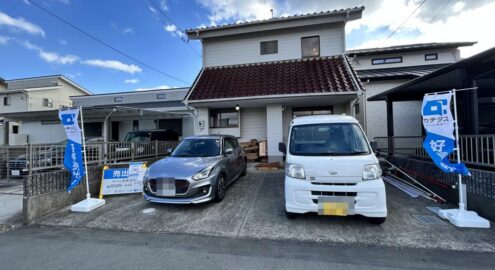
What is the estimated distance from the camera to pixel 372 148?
158 inches

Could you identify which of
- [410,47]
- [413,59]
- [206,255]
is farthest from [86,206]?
[413,59]

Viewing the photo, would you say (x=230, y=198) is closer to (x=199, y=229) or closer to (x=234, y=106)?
(x=199, y=229)

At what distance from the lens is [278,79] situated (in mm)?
8898

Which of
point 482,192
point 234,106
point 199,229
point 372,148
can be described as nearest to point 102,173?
point 199,229

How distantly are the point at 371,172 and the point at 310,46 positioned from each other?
26.5ft

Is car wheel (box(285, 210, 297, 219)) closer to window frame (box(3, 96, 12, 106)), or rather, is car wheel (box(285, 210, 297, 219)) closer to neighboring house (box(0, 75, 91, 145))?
neighboring house (box(0, 75, 91, 145))

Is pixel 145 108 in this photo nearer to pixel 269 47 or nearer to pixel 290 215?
pixel 269 47

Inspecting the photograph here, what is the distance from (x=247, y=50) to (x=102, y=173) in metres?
7.91

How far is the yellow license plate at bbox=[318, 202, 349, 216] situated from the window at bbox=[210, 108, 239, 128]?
6.98 m

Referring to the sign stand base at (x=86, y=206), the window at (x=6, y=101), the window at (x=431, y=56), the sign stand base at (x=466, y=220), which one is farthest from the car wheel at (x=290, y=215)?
the window at (x=6, y=101)

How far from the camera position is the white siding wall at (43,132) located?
675 inches

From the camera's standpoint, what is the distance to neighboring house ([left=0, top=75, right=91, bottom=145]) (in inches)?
678

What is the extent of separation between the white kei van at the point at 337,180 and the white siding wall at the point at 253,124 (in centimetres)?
602

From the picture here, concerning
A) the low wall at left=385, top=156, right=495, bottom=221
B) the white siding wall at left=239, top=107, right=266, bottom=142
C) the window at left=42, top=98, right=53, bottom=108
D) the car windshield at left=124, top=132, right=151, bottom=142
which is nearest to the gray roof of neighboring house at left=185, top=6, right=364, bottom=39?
the white siding wall at left=239, top=107, right=266, bottom=142
